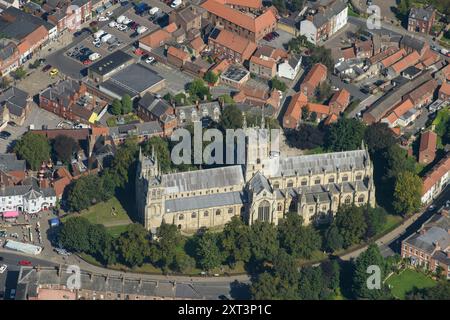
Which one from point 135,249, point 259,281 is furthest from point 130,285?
point 259,281

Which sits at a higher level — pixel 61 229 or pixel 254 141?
pixel 254 141

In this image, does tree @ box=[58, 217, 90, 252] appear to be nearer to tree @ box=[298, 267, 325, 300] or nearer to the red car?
the red car

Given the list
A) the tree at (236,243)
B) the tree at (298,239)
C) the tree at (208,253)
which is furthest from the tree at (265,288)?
the tree at (298,239)

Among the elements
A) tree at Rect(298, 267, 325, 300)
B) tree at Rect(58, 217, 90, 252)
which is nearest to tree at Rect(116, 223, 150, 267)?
tree at Rect(58, 217, 90, 252)

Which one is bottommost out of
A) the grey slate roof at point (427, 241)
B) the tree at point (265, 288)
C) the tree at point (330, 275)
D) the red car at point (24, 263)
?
the red car at point (24, 263)

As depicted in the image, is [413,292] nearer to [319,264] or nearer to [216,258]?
[319,264]

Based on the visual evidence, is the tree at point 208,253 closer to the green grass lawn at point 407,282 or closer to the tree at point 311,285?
the tree at point 311,285
